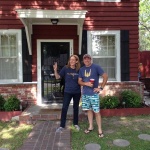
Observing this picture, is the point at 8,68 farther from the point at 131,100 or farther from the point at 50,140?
the point at 131,100

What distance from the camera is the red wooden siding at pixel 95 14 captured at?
24.0 ft

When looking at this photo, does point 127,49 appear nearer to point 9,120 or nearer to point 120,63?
point 120,63

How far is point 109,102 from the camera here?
6.80 metres

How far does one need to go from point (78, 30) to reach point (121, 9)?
1.51 metres

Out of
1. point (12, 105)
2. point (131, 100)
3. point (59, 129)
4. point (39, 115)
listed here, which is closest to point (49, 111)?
point (39, 115)

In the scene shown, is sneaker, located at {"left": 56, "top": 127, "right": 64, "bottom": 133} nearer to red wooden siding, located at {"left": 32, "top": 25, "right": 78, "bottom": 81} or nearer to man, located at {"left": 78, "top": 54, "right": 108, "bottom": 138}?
man, located at {"left": 78, "top": 54, "right": 108, "bottom": 138}

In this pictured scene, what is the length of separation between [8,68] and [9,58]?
312 millimetres

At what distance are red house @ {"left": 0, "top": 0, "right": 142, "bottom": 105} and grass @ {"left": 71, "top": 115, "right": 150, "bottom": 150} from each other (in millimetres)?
1606

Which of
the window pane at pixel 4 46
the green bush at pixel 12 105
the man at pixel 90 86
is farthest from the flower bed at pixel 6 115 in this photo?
the man at pixel 90 86

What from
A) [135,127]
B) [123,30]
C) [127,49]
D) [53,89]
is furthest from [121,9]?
[135,127]

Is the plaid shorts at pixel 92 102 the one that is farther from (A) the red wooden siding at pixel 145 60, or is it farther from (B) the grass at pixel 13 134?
(A) the red wooden siding at pixel 145 60

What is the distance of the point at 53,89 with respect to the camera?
7.72 meters

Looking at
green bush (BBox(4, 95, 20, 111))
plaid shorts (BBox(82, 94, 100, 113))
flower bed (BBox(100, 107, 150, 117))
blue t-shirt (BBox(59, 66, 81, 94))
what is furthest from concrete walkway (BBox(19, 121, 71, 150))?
flower bed (BBox(100, 107, 150, 117))

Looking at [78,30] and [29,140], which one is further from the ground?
[78,30]
